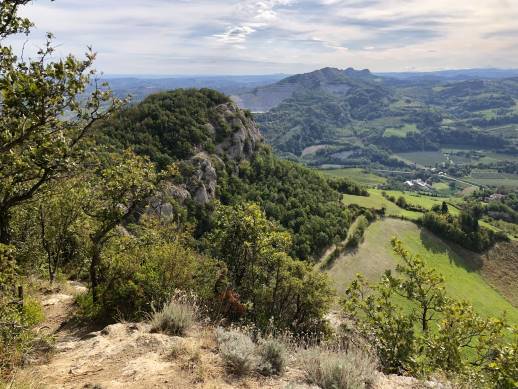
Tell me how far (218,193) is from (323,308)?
2808 inches

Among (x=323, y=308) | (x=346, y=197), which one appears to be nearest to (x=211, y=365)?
(x=323, y=308)

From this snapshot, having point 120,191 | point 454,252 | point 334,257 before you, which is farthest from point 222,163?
point 120,191

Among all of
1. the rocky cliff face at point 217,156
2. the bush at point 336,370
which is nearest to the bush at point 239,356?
the bush at point 336,370

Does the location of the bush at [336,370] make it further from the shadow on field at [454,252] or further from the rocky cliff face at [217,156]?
the shadow on field at [454,252]

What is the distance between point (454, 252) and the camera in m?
108

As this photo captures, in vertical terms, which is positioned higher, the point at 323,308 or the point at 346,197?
the point at 323,308

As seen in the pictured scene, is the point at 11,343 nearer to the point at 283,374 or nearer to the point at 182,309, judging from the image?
the point at 182,309

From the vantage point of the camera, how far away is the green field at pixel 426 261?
86438 mm

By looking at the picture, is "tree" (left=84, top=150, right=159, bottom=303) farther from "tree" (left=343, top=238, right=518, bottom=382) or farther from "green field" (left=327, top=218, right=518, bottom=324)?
"green field" (left=327, top=218, right=518, bottom=324)

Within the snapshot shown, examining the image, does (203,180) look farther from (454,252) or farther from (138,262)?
(138,262)

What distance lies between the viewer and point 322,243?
316 ft

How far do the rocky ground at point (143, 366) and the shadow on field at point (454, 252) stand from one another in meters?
107

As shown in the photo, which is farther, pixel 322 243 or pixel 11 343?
pixel 322 243

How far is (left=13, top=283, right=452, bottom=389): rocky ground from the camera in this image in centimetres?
845
